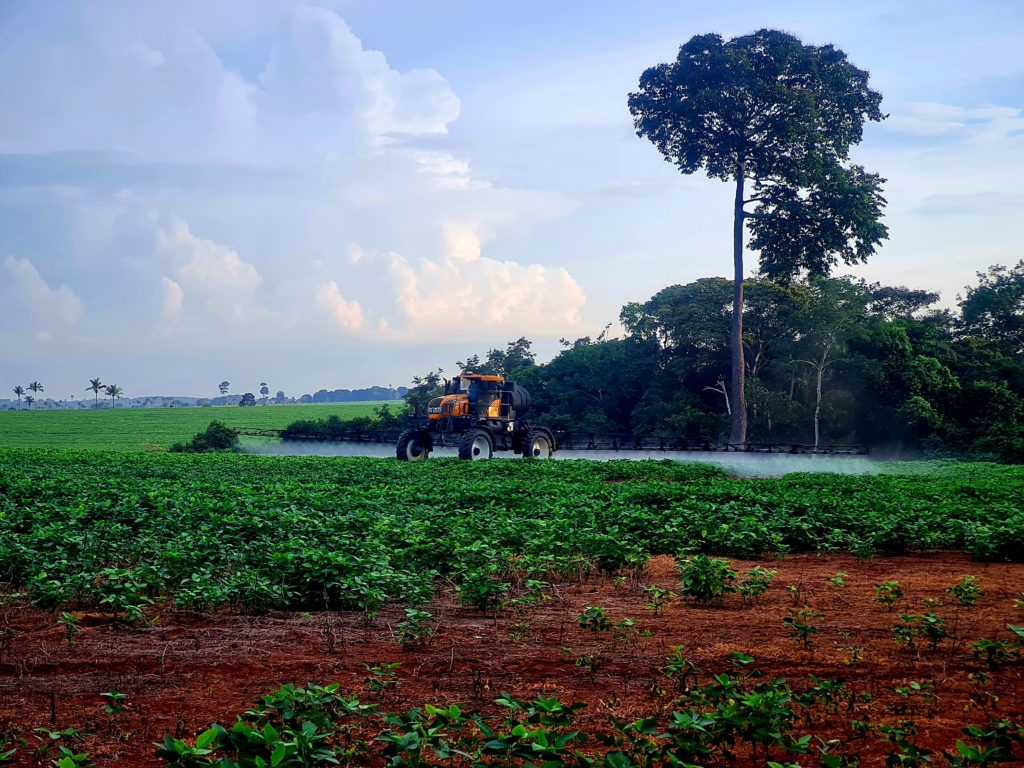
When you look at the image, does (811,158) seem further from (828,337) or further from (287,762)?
(287,762)

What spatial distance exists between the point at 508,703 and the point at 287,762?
1.15 meters

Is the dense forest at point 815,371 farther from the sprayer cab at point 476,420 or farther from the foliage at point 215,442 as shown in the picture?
the sprayer cab at point 476,420

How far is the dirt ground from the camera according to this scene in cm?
566

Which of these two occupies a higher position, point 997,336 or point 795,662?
point 997,336

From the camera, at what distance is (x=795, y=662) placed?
679 cm

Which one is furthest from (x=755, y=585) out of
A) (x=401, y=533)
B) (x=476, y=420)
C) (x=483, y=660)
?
(x=476, y=420)

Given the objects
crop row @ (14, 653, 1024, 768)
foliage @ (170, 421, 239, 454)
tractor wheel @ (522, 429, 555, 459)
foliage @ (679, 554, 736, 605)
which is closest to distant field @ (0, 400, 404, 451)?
foliage @ (170, 421, 239, 454)

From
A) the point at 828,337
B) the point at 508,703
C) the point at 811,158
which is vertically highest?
the point at 811,158

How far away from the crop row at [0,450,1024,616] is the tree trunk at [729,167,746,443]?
22.0 metres

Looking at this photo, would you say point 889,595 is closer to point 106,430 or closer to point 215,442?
point 215,442

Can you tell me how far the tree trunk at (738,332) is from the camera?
42250 mm

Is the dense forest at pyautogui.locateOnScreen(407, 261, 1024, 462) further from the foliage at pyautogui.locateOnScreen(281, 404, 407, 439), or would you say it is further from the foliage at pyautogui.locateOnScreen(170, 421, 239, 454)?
the foliage at pyautogui.locateOnScreen(170, 421, 239, 454)

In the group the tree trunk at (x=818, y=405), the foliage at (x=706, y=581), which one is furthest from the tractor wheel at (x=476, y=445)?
the foliage at (x=706, y=581)

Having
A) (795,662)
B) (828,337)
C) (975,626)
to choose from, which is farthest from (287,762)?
(828,337)
